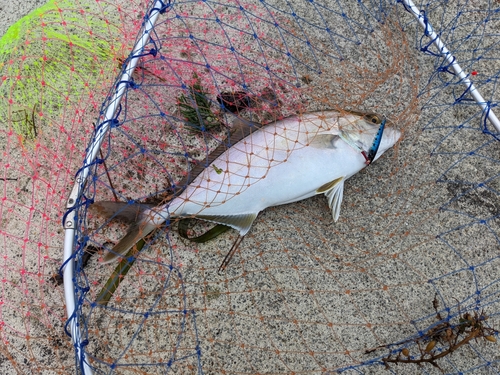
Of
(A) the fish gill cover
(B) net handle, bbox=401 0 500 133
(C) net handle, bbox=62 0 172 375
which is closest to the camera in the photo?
(C) net handle, bbox=62 0 172 375

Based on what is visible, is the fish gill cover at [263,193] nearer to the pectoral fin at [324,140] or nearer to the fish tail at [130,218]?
the fish tail at [130,218]

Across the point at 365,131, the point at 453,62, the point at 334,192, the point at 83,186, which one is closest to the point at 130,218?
the point at 83,186

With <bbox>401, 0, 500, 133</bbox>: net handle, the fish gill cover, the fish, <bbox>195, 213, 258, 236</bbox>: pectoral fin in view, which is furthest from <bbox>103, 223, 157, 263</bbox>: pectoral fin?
<bbox>401, 0, 500, 133</bbox>: net handle

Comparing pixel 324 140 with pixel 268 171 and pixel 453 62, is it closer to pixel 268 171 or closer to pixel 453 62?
pixel 268 171

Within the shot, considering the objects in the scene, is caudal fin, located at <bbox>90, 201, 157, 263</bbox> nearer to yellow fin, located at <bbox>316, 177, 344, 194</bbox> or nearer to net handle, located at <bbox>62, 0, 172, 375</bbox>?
net handle, located at <bbox>62, 0, 172, 375</bbox>

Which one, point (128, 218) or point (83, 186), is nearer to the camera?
point (83, 186)

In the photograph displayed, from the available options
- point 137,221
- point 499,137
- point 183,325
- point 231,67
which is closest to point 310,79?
point 231,67

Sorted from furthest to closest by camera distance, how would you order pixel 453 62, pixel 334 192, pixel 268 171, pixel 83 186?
1. pixel 453 62
2. pixel 334 192
3. pixel 268 171
4. pixel 83 186
